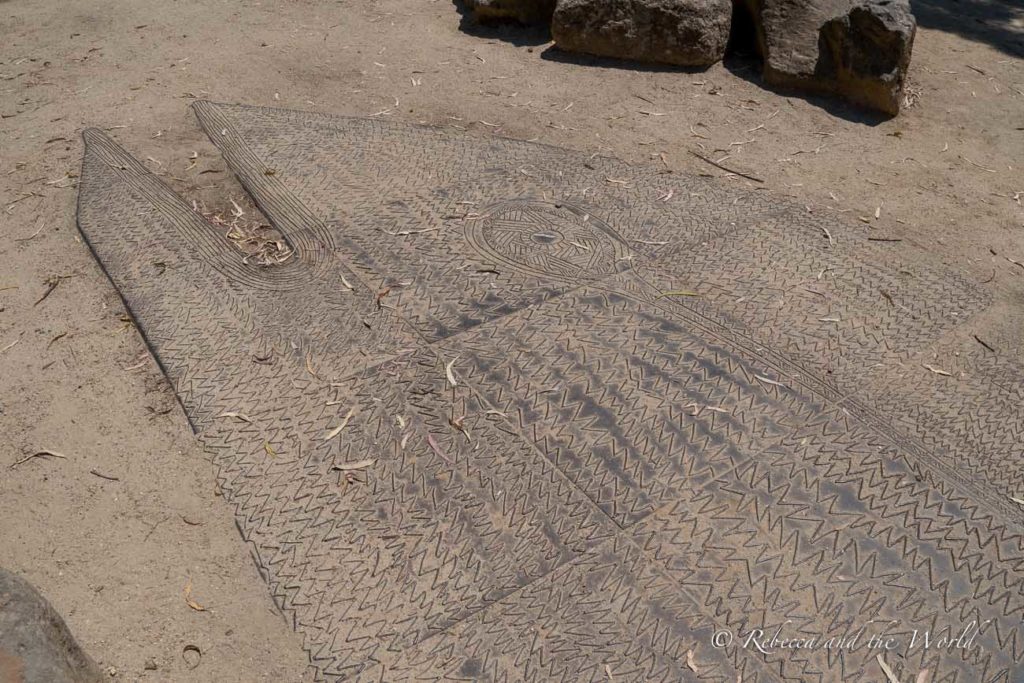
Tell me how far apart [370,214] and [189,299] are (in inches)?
39.1

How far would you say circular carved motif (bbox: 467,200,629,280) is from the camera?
13.0 feet

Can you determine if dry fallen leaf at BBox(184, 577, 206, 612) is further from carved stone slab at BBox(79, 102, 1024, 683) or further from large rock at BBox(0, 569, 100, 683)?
large rock at BBox(0, 569, 100, 683)

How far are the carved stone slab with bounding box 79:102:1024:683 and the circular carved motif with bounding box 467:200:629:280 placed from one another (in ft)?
0.06

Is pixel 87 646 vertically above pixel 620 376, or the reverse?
pixel 620 376

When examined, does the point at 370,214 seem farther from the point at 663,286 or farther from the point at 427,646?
the point at 427,646

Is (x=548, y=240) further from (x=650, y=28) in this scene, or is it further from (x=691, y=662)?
(x=650, y=28)

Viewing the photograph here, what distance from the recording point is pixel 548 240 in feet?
13.6

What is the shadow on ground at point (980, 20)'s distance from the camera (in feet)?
22.5

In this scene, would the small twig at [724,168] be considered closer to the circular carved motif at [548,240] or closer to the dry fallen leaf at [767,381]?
the circular carved motif at [548,240]

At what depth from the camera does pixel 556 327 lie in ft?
11.6

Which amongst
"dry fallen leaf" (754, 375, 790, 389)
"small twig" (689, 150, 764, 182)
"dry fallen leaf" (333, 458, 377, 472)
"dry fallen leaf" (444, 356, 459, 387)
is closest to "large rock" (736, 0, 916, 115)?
"small twig" (689, 150, 764, 182)

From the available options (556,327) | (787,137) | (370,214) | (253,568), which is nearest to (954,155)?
(787,137)

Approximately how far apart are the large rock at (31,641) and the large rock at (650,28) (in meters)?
5.37

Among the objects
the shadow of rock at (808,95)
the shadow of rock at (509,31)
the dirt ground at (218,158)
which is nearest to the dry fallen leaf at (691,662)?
the dirt ground at (218,158)
